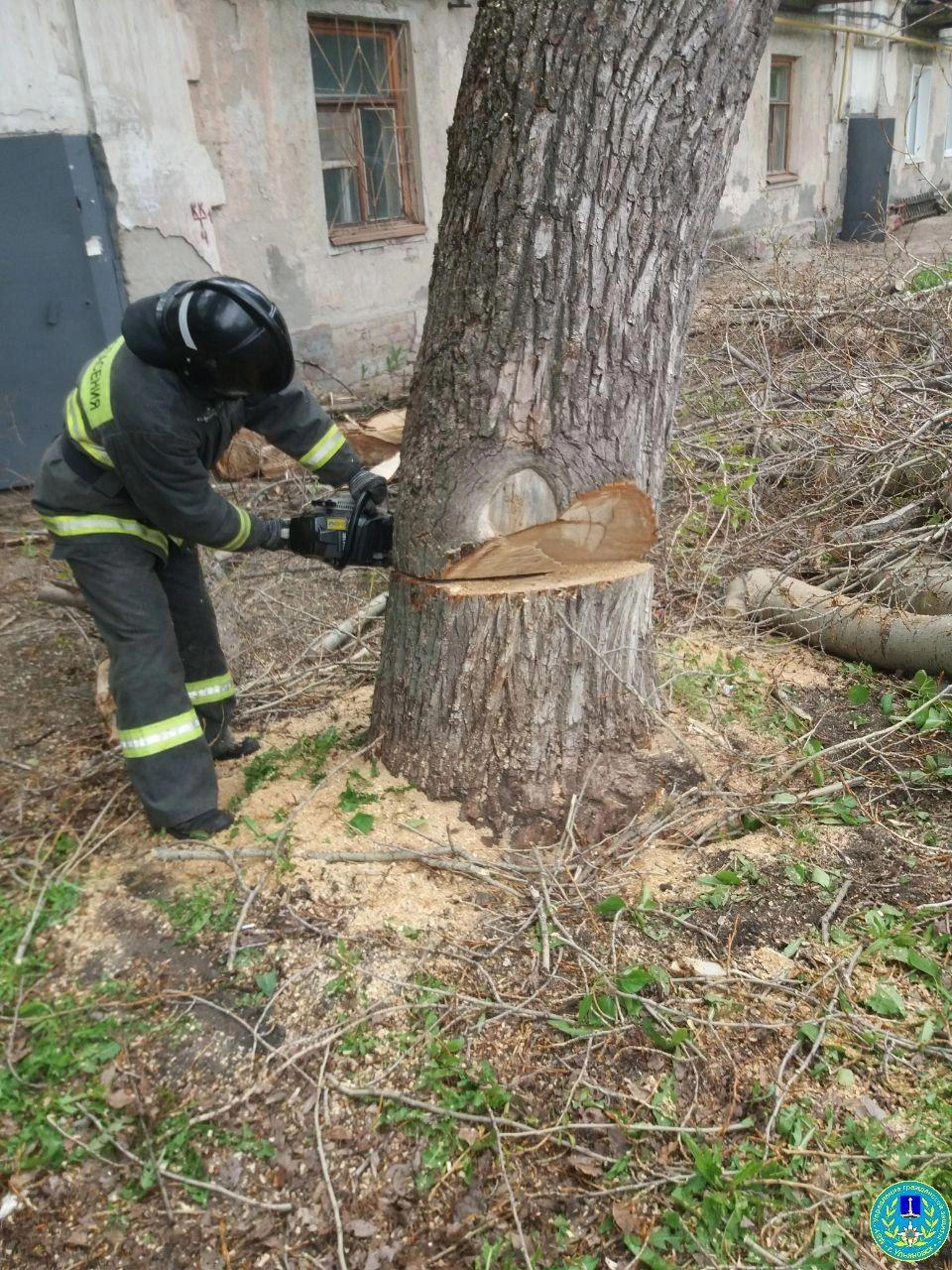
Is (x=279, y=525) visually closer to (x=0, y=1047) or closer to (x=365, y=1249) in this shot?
(x=0, y=1047)

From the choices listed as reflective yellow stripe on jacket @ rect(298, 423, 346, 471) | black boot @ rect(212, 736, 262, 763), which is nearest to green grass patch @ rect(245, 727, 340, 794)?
black boot @ rect(212, 736, 262, 763)

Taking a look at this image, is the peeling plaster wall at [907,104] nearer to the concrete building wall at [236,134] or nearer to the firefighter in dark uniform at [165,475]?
the concrete building wall at [236,134]

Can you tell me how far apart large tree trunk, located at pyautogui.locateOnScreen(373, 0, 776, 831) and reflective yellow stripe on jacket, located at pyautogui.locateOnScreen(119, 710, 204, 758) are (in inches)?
23.2

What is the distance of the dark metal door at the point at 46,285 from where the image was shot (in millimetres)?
5172

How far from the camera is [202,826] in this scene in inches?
107

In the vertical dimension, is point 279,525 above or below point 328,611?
above

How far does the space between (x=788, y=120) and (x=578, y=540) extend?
13.5 m

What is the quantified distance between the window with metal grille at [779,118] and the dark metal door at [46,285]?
34.6 feet

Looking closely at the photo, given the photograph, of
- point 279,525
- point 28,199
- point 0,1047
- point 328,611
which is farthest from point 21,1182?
point 28,199

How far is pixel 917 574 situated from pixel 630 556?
1765 mm

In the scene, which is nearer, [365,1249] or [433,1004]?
[365,1249]

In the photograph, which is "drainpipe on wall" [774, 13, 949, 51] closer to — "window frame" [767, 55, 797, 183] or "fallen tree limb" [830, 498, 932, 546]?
"window frame" [767, 55, 797, 183]

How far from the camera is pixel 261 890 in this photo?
2387mm

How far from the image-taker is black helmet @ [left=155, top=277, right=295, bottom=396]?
96.5 inches
